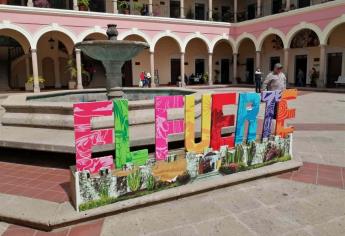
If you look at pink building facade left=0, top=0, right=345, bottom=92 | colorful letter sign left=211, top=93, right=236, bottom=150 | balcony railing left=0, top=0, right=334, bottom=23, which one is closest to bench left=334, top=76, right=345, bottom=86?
pink building facade left=0, top=0, right=345, bottom=92

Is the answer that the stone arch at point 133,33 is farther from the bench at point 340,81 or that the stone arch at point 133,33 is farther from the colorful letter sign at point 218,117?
the colorful letter sign at point 218,117

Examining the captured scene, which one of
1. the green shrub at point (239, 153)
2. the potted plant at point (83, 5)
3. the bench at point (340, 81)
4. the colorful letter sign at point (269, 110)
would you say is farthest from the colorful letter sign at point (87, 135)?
the bench at point (340, 81)

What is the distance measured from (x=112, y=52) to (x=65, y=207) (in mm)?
4524

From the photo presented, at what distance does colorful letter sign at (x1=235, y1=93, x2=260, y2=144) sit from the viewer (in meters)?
4.73

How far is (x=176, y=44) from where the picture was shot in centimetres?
2781

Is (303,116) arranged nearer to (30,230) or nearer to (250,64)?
(30,230)

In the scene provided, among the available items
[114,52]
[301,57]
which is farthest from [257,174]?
[301,57]

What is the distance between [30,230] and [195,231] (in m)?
1.75

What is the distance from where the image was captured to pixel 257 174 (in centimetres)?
478

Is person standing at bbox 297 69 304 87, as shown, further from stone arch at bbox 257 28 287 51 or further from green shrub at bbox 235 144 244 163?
green shrub at bbox 235 144 244 163

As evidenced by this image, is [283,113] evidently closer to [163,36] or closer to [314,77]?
[314,77]

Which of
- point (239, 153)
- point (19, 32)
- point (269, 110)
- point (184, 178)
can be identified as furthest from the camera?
point (19, 32)

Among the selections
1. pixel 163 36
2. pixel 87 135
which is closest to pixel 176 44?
pixel 163 36

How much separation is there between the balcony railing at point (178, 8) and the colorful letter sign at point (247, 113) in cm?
1976
